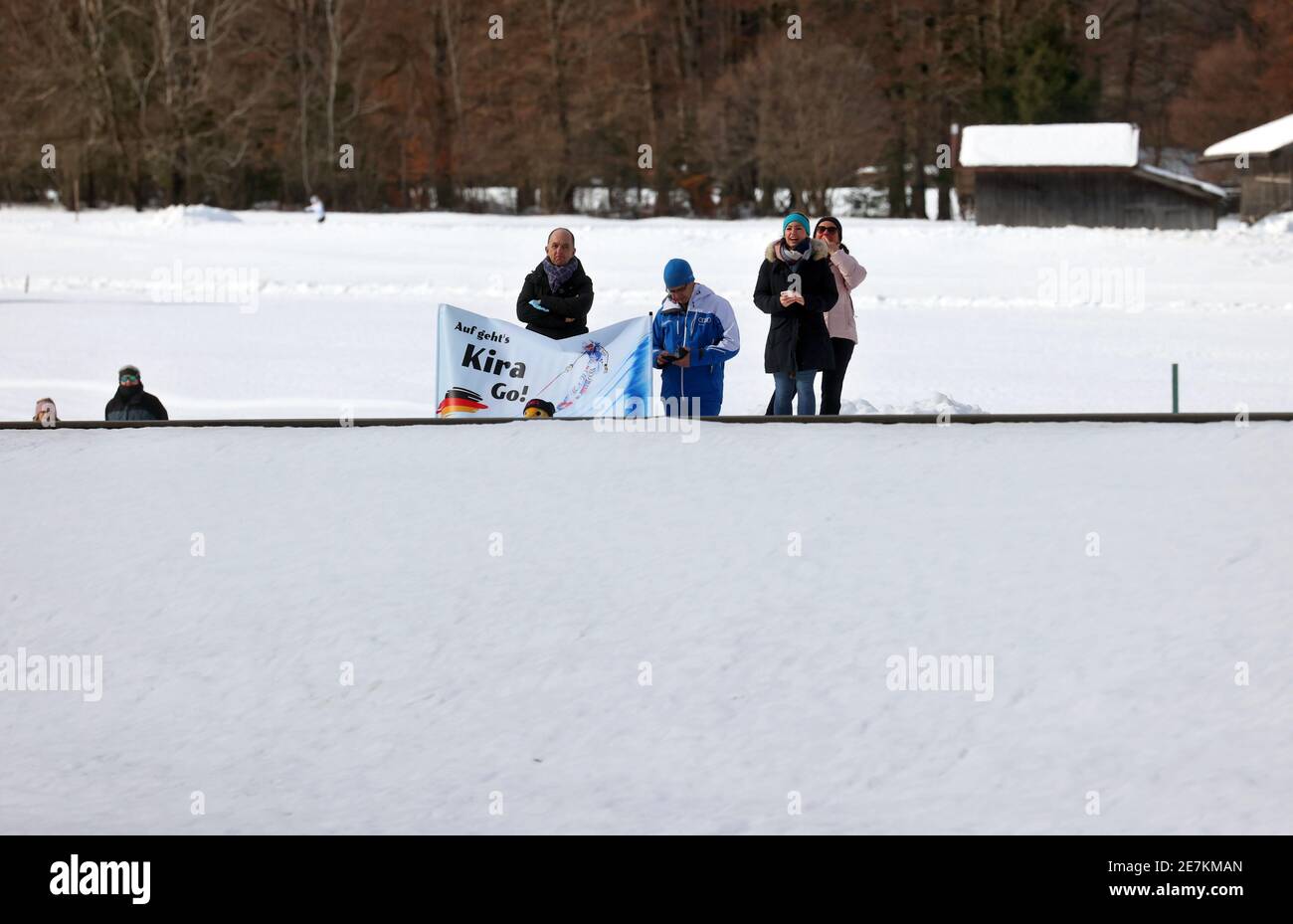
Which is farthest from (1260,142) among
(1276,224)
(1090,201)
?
(1276,224)

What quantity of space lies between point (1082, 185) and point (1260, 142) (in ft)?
17.5

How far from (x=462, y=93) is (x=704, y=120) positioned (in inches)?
438

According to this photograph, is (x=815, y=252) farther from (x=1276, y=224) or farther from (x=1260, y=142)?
(x=1260, y=142)

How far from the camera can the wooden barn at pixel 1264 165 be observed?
4522 centimetres

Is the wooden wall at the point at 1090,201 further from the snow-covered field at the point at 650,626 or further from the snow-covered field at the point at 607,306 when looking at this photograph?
the snow-covered field at the point at 650,626

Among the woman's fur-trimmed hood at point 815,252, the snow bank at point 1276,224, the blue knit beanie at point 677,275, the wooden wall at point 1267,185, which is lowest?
the blue knit beanie at point 677,275

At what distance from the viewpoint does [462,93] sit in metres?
62.3

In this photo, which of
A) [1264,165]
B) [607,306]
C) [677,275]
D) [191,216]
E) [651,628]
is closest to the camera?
[651,628]

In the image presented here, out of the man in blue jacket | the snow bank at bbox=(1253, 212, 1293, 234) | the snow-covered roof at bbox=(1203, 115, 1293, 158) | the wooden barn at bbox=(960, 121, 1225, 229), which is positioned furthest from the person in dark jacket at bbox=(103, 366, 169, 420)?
the snow-covered roof at bbox=(1203, 115, 1293, 158)

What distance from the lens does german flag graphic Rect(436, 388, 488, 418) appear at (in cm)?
1120

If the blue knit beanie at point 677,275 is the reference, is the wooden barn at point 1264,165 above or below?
above

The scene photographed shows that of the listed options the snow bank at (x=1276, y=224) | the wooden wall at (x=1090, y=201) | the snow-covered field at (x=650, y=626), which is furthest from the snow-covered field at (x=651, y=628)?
the wooden wall at (x=1090, y=201)

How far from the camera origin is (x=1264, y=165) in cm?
4641
